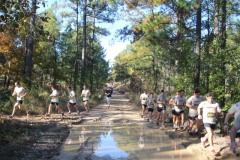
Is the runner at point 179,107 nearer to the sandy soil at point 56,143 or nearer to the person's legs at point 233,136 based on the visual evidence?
the sandy soil at point 56,143

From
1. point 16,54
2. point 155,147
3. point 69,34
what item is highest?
point 69,34

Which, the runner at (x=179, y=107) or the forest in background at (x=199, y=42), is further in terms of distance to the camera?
the runner at (x=179, y=107)

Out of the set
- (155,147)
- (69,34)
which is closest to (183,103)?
(155,147)

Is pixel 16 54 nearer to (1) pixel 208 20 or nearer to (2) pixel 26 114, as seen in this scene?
(2) pixel 26 114

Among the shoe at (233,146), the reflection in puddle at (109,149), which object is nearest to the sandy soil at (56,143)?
the shoe at (233,146)

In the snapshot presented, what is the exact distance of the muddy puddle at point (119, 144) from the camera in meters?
9.68

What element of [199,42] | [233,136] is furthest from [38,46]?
[233,136]

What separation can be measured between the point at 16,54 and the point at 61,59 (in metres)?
22.4

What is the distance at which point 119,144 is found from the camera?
37.8 ft

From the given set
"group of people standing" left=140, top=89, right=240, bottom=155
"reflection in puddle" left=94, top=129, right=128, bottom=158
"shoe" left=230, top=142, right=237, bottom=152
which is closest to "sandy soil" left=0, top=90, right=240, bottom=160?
"shoe" left=230, top=142, right=237, bottom=152

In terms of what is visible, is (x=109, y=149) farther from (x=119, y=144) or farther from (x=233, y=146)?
(x=233, y=146)

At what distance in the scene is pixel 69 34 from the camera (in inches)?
1945

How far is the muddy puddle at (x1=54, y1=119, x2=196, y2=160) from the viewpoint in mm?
9680

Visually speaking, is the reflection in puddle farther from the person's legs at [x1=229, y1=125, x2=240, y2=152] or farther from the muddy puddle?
the person's legs at [x1=229, y1=125, x2=240, y2=152]
